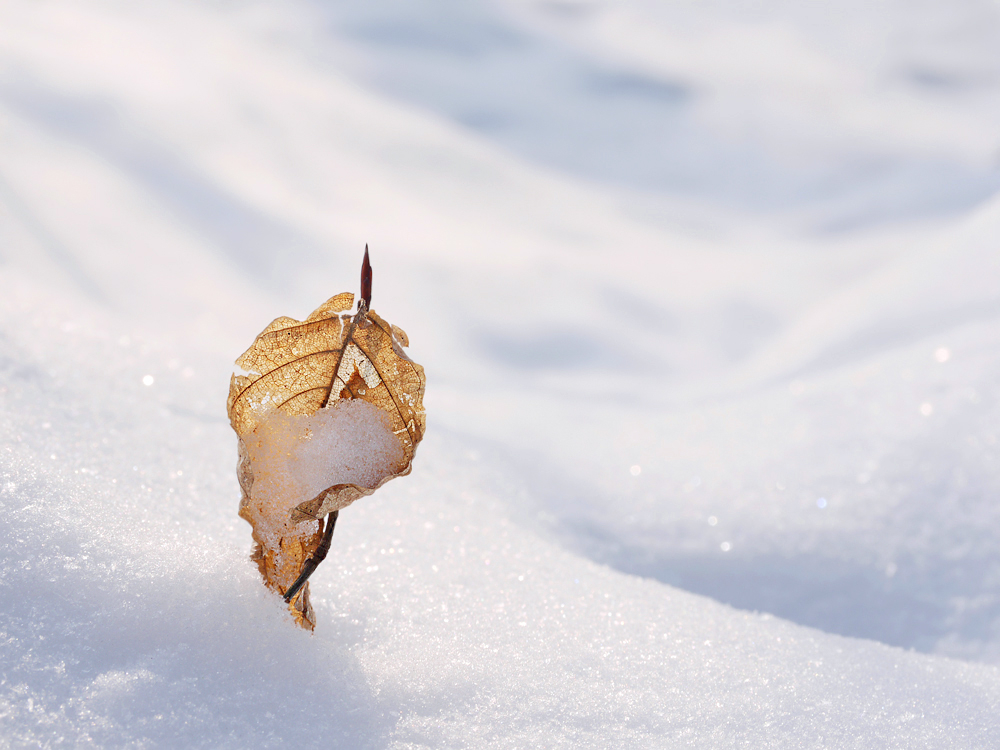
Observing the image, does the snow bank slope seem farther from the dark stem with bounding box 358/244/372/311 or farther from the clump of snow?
the dark stem with bounding box 358/244/372/311

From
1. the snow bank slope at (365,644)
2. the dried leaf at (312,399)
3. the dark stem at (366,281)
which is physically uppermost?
the dark stem at (366,281)

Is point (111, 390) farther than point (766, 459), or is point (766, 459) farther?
point (766, 459)

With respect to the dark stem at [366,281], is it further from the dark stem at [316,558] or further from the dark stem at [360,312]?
the dark stem at [316,558]

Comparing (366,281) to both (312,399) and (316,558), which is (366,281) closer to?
(312,399)

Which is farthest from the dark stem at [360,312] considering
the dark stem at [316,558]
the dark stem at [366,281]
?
the dark stem at [316,558]

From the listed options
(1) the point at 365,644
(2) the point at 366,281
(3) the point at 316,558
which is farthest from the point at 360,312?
(1) the point at 365,644

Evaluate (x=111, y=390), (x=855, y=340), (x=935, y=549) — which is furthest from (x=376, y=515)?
(x=855, y=340)

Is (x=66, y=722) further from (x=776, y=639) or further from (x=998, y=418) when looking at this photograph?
(x=998, y=418)

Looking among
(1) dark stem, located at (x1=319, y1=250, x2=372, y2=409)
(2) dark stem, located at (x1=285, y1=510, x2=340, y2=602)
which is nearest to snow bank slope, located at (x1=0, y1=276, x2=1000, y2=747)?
(2) dark stem, located at (x1=285, y1=510, x2=340, y2=602)
